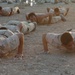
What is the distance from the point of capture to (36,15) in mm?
7301

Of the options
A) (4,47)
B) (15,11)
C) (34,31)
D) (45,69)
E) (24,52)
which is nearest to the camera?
(45,69)

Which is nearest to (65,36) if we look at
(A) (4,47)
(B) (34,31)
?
(A) (4,47)

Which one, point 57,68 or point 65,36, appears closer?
point 57,68

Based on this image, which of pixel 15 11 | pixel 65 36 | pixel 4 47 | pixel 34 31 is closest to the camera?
pixel 4 47

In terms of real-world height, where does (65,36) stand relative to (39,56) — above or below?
above

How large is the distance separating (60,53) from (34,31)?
236cm

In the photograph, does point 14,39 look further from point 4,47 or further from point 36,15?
point 36,15

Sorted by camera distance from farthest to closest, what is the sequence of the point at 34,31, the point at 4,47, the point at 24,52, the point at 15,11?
the point at 15,11, the point at 34,31, the point at 24,52, the point at 4,47

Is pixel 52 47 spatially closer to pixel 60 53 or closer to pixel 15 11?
pixel 60 53

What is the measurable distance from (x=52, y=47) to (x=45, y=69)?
1.16 metres

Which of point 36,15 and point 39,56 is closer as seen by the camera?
point 39,56

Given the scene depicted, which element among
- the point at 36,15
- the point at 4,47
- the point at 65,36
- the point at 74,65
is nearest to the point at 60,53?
the point at 65,36

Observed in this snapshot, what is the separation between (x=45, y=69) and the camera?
338 cm

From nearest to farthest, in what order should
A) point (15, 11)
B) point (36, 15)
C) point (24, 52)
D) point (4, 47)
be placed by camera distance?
1. point (4, 47)
2. point (24, 52)
3. point (36, 15)
4. point (15, 11)
